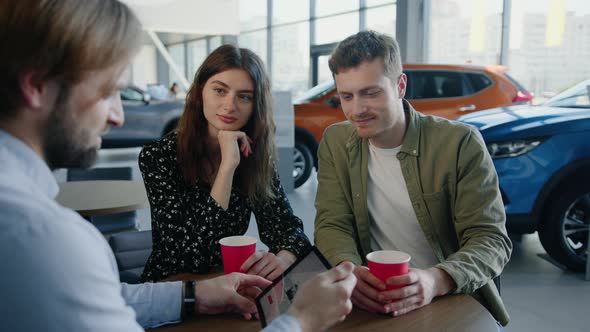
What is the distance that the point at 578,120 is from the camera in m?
3.21

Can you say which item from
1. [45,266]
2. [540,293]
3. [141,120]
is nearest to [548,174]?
[540,293]

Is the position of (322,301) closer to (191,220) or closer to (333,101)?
(191,220)

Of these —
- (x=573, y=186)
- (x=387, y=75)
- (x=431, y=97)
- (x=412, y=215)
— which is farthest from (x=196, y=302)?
(x=431, y=97)

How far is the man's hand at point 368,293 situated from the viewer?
1.21 m

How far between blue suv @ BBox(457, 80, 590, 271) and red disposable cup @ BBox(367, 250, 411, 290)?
2241 mm

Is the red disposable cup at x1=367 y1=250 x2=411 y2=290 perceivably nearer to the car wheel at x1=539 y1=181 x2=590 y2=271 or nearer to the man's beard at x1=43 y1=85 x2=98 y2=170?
the man's beard at x1=43 y1=85 x2=98 y2=170

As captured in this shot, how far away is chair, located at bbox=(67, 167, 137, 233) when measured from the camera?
3.25 metres

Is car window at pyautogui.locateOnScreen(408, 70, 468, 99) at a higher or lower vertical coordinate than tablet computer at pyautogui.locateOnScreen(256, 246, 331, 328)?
higher

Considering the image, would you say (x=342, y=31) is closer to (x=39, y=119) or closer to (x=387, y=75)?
(x=387, y=75)

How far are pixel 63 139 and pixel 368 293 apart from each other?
76 cm

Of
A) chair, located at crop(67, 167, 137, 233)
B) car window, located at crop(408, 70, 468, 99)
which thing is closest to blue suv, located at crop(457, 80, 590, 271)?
chair, located at crop(67, 167, 137, 233)

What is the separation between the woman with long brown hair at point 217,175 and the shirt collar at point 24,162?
35.8 inches

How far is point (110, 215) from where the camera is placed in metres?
3.32

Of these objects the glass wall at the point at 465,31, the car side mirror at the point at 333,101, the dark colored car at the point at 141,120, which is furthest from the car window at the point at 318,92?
the glass wall at the point at 465,31
